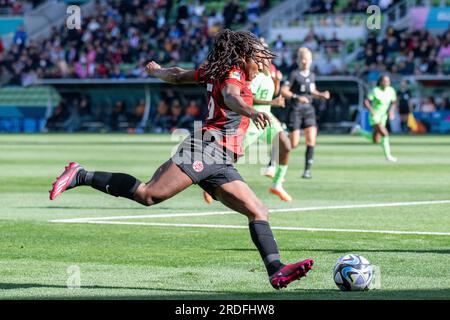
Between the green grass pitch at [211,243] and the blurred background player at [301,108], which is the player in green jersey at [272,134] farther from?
the blurred background player at [301,108]

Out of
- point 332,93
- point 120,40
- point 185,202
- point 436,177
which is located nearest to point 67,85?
point 120,40

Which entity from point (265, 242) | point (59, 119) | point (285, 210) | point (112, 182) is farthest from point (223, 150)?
point (59, 119)

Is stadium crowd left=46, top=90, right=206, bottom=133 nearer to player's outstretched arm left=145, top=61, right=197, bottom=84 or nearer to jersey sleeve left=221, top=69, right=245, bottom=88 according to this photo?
player's outstretched arm left=145, top=61, right=197, bottom=84

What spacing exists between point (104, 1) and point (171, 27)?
6.55m

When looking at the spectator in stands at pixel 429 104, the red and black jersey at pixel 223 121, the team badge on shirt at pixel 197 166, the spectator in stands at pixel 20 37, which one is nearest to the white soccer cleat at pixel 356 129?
the spectator in stands at pixel 429 104

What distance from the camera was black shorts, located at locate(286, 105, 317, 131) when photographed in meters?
22.7

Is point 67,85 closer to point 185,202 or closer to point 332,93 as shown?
point 332,93

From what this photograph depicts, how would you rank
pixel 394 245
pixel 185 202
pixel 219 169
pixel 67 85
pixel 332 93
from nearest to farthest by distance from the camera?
pixel 219 169 → pixel 394 245 → pixel 185 202 → pixel 332 93 → pixel 67 85

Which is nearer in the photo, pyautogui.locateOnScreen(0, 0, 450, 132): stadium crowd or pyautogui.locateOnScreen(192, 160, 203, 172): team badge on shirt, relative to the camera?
pyautogui.locateOnScreen(192, 160, 203, 172): team badge on shirt

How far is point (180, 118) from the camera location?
53125 millimetres

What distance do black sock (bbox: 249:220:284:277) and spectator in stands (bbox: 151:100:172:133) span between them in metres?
44.6

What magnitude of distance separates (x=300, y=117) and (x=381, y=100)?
28.6ft

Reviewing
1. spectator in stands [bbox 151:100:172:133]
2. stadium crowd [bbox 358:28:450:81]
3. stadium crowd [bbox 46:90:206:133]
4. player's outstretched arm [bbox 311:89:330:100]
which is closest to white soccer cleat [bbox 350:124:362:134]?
stadium crowd [bbox 358:28:450:81]

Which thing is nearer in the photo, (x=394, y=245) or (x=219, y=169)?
(x=219, y=169)
